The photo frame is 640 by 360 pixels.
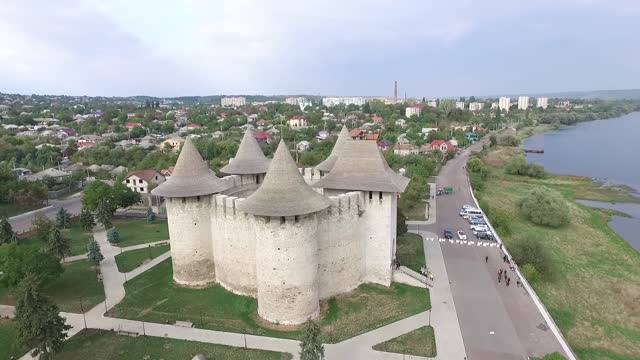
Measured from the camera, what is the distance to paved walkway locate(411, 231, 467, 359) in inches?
777

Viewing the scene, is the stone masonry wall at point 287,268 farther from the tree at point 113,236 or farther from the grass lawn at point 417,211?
the grass lawn at point 417,211

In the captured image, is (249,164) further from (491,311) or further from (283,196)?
(491,311)

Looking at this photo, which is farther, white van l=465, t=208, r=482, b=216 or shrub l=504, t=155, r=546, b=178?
shrub l=504, t=155, r=546, b=178

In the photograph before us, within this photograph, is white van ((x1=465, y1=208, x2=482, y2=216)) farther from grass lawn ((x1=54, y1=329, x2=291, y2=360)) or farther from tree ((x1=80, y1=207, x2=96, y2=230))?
tree ((x1=80, y1=207, x2=96, y2=230))

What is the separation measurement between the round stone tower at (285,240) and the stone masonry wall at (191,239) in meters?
5.52

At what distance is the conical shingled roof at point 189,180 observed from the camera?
2498cm

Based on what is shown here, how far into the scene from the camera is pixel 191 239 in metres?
26.2

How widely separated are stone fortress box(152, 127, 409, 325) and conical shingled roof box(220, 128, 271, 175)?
1809mm

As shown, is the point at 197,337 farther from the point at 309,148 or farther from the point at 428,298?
the point at 309,148

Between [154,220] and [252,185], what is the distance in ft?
56.8

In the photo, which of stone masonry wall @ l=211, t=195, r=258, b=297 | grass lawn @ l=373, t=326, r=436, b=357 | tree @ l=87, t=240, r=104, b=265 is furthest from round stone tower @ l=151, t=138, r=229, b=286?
grass lawn @ l=373, t=326, r=436, b=357

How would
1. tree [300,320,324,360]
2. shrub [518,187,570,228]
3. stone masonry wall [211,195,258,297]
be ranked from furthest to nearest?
1. shrub [518,187,570,228]
2. stone masonry wall [211,195,258,297]
3. tree [300,320,324,360]

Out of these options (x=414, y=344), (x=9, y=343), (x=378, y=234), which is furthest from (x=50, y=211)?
(x=414, y=344)

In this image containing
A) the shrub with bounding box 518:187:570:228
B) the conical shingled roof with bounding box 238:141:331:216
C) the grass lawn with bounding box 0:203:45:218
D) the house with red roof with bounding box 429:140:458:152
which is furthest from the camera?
the house with red roof with bounding box 429:140:458:152
